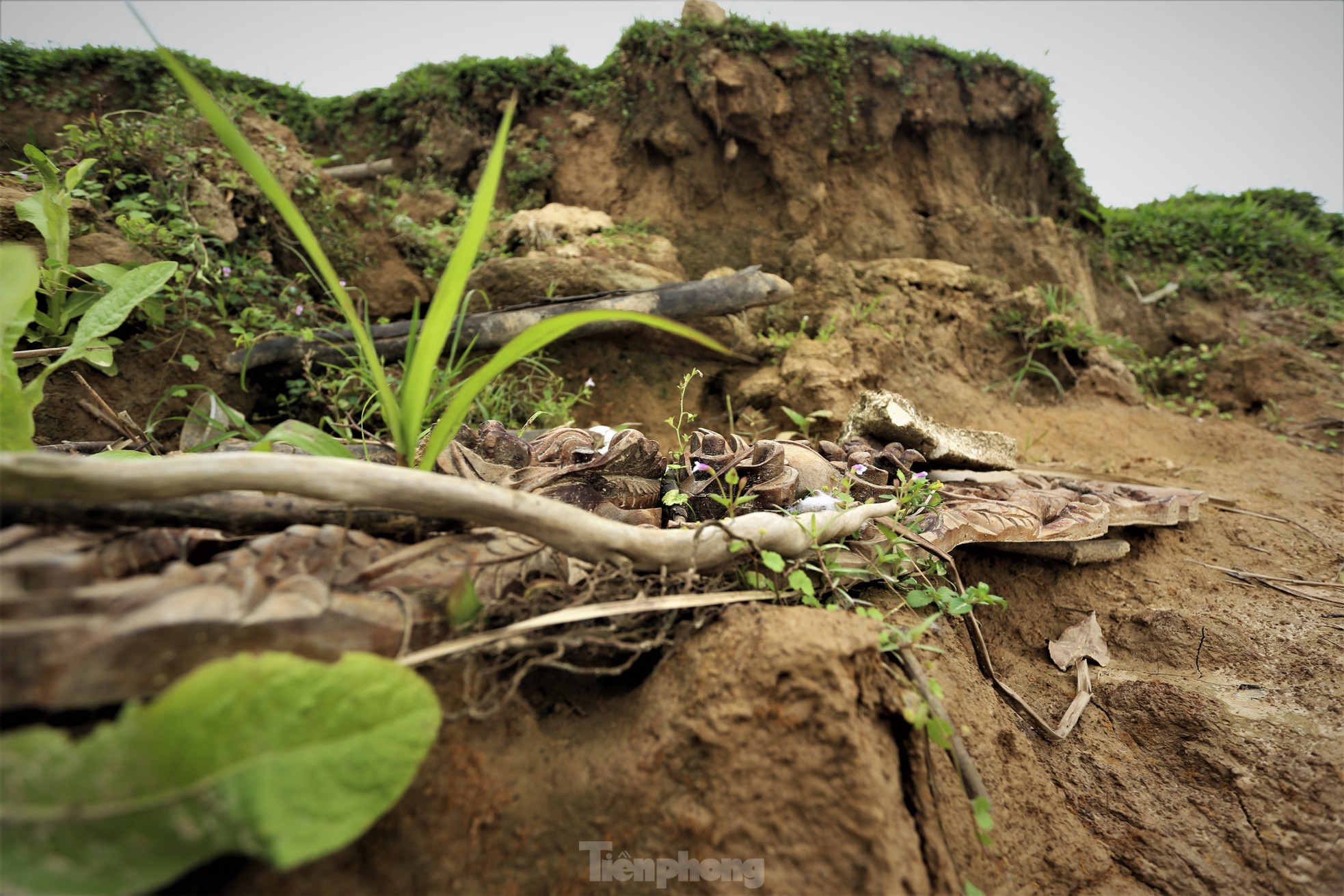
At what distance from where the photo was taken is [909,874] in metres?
1.03

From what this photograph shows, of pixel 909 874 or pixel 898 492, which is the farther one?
pixel 898 492

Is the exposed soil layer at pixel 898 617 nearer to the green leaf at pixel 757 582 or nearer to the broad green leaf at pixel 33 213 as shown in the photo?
the green leaf at pixel 757 582

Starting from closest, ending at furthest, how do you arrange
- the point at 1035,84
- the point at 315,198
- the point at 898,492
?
the point at 898,492 < the point at 315,198 < the point at 1035,84

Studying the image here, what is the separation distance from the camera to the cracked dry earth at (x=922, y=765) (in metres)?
1.02

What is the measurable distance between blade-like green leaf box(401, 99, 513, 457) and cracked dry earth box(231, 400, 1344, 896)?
566 mm

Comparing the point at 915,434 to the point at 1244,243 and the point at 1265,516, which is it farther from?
the point at 1244,243

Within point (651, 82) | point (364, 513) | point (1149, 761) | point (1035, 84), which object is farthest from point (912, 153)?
point (364, 513)

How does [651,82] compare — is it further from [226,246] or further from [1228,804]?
[1228,804]

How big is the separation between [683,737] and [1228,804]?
5.31 ft

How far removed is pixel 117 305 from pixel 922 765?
97.6 inches

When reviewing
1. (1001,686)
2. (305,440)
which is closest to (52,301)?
(305,440)

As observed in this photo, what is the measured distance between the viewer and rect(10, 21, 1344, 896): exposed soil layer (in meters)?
1.06

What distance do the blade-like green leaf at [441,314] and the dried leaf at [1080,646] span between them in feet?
7.23

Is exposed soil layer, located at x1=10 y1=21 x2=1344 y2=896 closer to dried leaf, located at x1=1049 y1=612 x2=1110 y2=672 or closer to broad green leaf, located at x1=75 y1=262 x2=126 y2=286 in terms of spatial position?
dried leaf, located at x1=1049 y1=612 x2=1110 y2=672
